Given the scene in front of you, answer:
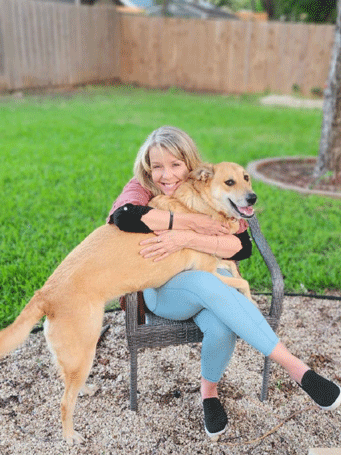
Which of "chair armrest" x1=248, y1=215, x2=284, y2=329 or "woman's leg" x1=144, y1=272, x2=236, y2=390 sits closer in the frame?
"woman's leg" x1=144, y1=272, x2=236, y2=390

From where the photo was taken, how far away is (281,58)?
15.0 metres

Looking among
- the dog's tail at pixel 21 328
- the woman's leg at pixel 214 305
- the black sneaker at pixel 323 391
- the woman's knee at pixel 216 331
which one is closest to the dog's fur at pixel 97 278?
the dog's tail at pixel 21 328

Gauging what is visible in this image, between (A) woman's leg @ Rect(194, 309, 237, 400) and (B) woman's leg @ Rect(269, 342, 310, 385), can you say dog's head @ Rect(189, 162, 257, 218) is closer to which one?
(A) woman's leg @ Rect(194, 309, 237, 400)

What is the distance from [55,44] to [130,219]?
1275 centimetres

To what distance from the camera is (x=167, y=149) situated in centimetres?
260

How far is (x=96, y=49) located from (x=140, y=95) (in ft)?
8.20

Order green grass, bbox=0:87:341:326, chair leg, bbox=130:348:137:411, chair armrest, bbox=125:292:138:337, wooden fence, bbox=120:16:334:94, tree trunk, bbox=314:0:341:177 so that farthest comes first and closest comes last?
wooden fence, bbox=120:16:334:94, tree trunk, bbox=314:0:341:177, green grass, bbox=0:87:341:326, chair leg, bbox=130:348:137:411, chair armrest, bbox=125:292:138:337

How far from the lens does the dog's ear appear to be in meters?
2.63

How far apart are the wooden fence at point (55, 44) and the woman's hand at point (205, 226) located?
11193mm

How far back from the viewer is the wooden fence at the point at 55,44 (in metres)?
12.0

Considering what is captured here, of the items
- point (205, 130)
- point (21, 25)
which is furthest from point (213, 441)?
point (21, 25)

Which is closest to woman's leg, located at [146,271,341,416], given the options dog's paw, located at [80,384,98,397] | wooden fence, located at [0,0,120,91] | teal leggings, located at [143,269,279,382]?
teal leggings, located at [143,269,279,382]

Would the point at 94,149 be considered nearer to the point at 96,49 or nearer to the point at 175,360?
the point at 175,360

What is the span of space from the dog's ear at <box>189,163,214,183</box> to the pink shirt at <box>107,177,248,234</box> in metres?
0.31
